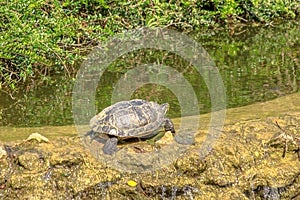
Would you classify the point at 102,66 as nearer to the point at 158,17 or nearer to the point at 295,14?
the point at 158,17

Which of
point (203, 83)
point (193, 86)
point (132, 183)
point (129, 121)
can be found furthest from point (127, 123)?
point (203, 83)

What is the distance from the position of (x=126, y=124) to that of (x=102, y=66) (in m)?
5.17

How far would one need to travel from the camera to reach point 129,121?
4.94 metres

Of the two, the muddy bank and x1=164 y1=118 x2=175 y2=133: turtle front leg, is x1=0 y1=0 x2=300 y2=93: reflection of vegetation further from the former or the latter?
x1=164 y1=118 x2=175 y2=133: turtle front leg

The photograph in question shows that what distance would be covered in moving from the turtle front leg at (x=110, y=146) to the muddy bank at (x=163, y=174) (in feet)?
0.46

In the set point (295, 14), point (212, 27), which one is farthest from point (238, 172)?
point (295, 14)

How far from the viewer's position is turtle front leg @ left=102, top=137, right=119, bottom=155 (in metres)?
4.77

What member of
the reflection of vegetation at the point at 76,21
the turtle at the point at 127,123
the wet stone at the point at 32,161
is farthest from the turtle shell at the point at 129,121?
the reflection of vegetation at the point at 76,21

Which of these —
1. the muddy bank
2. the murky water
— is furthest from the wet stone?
the murky water

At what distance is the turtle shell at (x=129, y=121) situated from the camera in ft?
16.1

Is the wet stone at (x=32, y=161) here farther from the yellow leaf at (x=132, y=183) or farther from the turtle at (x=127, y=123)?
the yellow leaf at (x=132, y=183)

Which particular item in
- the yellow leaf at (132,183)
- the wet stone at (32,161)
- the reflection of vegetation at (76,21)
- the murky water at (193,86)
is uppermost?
the reflection of vegetation at (76,21)

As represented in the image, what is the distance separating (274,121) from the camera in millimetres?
5293

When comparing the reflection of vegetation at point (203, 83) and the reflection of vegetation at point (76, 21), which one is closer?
the reflection of vegetation at point (203, 83)
